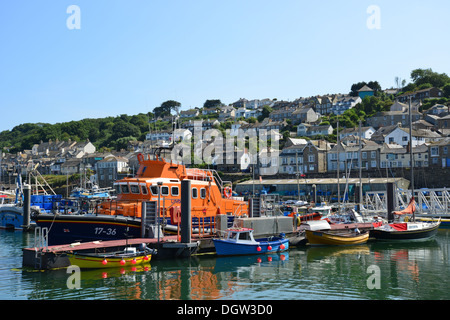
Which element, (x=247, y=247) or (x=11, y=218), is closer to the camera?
(x=247, y=247)

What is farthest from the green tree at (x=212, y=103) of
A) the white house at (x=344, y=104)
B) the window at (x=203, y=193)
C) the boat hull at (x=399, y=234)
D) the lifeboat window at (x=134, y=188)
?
the lifeboat window at (x=134, y=188)

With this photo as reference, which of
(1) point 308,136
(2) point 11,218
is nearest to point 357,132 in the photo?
(1) point 308,136

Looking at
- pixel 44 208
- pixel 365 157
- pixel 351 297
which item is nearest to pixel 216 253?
pixel 351 297

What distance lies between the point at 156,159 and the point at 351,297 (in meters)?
13.7

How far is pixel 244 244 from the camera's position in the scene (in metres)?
22.4

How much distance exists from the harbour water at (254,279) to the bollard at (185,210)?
4.32 ft

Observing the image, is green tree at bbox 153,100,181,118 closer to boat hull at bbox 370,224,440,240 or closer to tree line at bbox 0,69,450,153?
tree line at bbox 0,69,450,153

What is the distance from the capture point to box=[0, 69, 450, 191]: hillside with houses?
7444 centimetres

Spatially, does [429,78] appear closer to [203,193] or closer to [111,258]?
[203,193]

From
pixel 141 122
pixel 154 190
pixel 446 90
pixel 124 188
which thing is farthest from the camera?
pixel 141 122

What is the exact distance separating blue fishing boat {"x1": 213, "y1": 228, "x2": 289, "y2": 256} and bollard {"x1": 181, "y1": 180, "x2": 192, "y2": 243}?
5.79 feet

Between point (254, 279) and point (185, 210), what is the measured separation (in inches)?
194

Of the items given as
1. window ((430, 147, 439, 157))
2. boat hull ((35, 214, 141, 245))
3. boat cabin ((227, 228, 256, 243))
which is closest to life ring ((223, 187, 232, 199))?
boat cabin ((227, 228, 256, 243))

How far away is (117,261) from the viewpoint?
61.9 feet
